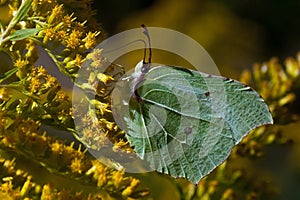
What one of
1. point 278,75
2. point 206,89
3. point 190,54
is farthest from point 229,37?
point 206,89

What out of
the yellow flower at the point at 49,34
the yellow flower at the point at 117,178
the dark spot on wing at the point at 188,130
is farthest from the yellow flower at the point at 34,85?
the dark spot on wing at the point at 188,130

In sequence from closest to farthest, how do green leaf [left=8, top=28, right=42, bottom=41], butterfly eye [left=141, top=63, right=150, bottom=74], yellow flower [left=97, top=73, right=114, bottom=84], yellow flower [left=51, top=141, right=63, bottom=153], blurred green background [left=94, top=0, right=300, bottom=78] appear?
green leaf [left=8, top=28, right=42, bottom=41]
yellow flower [left=97, top=73, right=114, bottom=84]
yellow flower [left=51, top=141, right=63, bottom=153]
butterfly eye [left=141, top=63, right=150, bottom=74]
blurred green background [left=94, top=0, right=300, bottom=78]

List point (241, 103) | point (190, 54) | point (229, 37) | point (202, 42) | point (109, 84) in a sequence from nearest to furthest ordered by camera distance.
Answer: point (109, 84), point (241, 103), point (190, 54), point (202, 42), point (229, 37)

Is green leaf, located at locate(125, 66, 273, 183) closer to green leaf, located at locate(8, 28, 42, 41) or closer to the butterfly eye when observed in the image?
the butterfly eye

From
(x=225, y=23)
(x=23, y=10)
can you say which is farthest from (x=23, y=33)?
(x=225, y=23)

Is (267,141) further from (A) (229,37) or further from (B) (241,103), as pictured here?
(A) (229,37)

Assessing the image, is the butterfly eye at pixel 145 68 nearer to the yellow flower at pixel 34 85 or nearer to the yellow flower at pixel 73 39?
the yellow flower at pixel 73 39

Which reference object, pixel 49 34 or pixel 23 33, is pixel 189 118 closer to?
pixel 49 34

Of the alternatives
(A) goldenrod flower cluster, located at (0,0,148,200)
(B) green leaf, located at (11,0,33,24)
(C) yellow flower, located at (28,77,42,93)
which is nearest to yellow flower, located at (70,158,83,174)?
(A) goldenrod flower cluster, located at (0,0,148,200)
